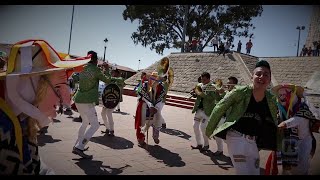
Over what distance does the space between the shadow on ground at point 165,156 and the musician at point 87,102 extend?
1375 millimetres

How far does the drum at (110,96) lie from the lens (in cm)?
749

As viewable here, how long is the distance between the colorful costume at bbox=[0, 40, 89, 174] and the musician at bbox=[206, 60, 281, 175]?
1689mm

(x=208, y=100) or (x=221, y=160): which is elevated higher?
(x=208, y=100)

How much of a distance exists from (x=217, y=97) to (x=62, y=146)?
3612 millimetres

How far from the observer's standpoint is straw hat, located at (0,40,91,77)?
7.43 ft

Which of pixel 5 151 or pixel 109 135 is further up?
pixel 5 151

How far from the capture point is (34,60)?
2445 millimetres

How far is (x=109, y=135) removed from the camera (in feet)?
24.2

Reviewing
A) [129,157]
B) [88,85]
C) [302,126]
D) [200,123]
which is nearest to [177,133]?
[200,123]

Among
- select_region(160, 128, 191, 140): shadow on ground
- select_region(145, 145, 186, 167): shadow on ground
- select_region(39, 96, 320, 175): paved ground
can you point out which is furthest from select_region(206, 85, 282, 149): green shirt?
select_region(160, 128, 191, 140): shadow on ground

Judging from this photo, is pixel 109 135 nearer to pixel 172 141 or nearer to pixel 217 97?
pixel 172 141

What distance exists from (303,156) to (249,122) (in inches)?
72.1

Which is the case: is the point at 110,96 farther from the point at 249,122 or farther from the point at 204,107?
the point at 249,122
